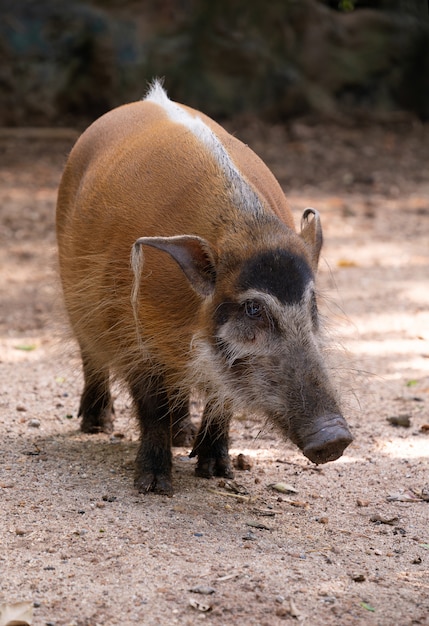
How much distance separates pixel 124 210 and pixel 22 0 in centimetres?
892

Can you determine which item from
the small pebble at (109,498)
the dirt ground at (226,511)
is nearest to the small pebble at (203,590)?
the dirt ground at (226,511)

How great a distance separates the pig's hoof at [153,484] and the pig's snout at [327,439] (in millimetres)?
792

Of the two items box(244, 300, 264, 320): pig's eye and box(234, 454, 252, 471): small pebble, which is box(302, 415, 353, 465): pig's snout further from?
box(234, 454, 252, 471): small pebble

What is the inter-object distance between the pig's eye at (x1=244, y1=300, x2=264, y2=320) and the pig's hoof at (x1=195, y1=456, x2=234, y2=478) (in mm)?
887

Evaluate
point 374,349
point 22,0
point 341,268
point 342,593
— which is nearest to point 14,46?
point 22,0

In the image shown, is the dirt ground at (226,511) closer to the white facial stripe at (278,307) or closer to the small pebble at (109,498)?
the small pebble at (109,498)

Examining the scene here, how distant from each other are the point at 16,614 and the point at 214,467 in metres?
1.62

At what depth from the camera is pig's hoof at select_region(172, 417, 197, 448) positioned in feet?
16.2

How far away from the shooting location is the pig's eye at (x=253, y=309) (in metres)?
3.86

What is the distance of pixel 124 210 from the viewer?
427 cm

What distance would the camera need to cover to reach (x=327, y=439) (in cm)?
361

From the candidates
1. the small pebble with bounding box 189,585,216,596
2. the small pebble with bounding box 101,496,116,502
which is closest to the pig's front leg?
the small pebble with bounding box 101,496,116,502

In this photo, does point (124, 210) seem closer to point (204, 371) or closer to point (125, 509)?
point (204, 371)

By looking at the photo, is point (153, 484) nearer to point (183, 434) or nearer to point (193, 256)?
point (183, 434)
